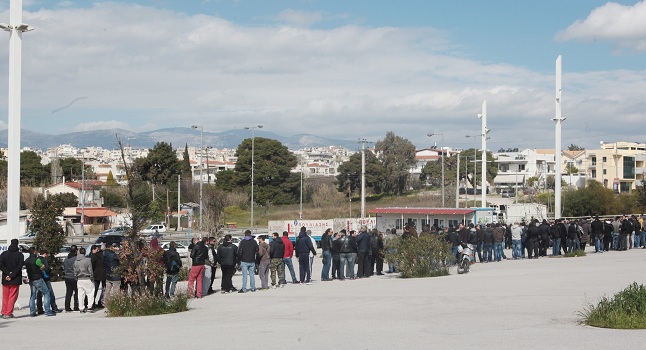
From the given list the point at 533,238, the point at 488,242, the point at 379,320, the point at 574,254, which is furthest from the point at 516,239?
the point at 379,320

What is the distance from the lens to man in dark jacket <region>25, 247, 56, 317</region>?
53.0 ft

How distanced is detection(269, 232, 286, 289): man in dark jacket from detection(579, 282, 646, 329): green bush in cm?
981

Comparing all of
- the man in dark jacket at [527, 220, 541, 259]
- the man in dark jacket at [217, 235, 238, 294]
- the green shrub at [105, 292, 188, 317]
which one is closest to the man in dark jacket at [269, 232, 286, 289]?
the man in dark jacket at [217, 235, 238, 294]

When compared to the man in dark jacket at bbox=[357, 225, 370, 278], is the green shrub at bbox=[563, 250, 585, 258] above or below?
below

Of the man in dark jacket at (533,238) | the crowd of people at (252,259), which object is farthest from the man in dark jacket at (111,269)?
the man in dark jacket at (533,238)

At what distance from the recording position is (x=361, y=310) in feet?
49.2

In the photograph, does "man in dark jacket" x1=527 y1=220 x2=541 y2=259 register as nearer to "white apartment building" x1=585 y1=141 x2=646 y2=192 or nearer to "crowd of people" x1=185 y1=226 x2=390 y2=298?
"crowd of people" x1=185 y1=226 x2=390 y2=298

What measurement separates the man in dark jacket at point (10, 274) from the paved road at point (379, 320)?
0.44 metres

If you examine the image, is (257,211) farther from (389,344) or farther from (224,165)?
(224,165)

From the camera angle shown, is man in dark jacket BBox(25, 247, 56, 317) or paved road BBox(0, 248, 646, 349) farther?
man in dark jacket BBox(25, 247, 56, 317)

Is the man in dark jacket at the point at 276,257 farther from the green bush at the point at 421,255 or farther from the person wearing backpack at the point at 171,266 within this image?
the green bush at the point at 421,255

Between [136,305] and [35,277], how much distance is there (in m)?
2.54

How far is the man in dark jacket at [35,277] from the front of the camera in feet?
53.0

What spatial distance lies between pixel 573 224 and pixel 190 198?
62.7m
